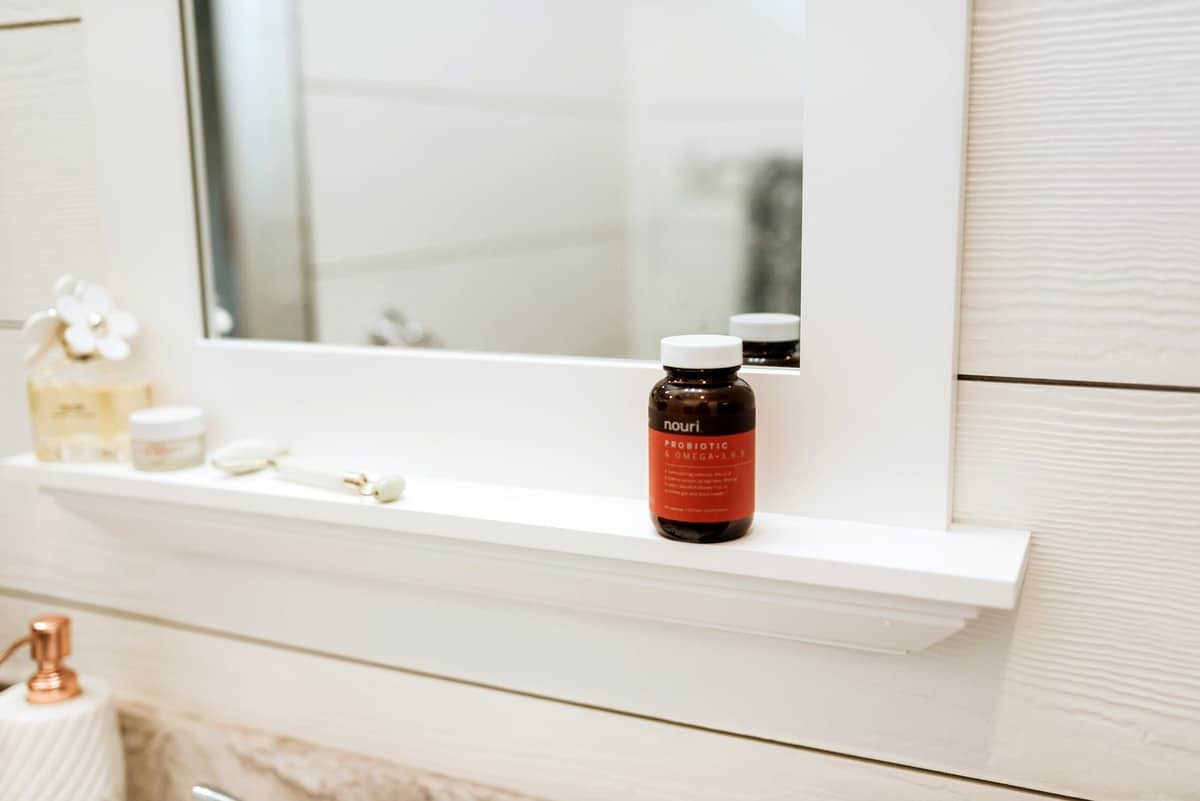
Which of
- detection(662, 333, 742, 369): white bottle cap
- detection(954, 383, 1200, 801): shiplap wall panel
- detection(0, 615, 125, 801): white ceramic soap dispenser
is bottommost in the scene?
detection(0, 615, 125, 801): white ceramic soap dispenser

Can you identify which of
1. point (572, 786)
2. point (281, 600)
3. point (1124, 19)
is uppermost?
point (1124, 19)

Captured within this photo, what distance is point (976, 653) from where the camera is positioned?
2.05 ft

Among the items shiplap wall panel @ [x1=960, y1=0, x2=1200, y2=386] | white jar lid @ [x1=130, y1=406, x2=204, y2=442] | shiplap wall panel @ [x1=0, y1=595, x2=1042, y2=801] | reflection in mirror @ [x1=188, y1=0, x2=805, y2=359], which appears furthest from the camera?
reflection in mirror @ [x1=188, y1=0, x2=805, y2=359]

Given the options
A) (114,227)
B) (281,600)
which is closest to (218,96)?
(114,227)

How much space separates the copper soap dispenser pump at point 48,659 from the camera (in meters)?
0.81

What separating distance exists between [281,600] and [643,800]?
0.32 m

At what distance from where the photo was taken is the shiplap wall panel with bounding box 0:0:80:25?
2.76ft

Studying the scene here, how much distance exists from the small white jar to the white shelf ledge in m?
0.01

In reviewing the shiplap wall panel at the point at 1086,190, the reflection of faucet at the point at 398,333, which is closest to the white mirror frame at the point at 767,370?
the shiplap wall panel at the point at 1086,190

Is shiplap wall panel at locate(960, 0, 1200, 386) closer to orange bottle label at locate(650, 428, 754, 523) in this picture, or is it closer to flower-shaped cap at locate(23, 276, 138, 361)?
orange bottle label at locate(650, 428, 754, 523)

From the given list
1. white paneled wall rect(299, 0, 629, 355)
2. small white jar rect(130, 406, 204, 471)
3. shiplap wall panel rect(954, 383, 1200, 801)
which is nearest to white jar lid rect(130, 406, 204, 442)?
small white jar rect(130, 406, 204, 471)

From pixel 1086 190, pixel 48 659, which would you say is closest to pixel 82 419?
pixel 48 659

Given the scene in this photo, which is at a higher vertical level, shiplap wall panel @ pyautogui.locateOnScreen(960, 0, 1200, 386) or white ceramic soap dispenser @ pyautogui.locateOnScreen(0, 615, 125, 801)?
shiplap wall panel @ pyautogui.locateOnScreen(960, 0, 1200, 386)

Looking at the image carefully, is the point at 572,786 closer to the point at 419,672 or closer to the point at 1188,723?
the point at 419,672
